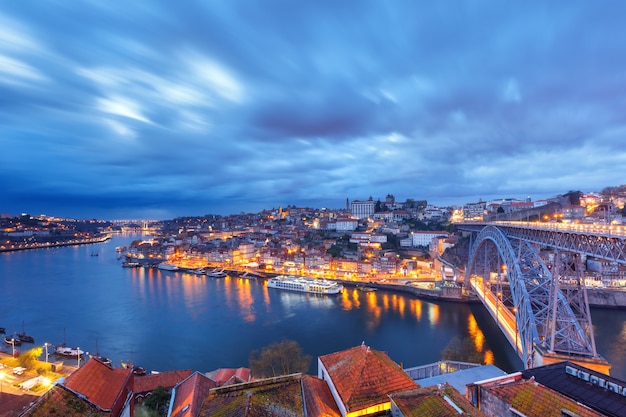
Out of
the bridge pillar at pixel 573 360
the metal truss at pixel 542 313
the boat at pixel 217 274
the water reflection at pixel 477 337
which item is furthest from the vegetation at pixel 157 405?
the boat at pixel 217 274

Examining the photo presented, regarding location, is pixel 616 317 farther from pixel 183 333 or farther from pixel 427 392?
pixel 183 333

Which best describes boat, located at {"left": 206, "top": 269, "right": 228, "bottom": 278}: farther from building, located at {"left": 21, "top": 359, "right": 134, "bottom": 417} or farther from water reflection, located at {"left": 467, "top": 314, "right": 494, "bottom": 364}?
building, located at {"left": 21, "top": 359, "right": 134, "bottom": 417}

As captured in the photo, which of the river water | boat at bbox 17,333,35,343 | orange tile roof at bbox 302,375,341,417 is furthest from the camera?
boat at bbox 17,333,35,343

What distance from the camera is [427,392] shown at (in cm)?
297

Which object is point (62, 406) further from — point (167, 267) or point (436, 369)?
point (167, 267)

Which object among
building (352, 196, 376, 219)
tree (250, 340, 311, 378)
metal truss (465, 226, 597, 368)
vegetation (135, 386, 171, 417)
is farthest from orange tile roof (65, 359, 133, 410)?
building (352, 196, 376, 219)

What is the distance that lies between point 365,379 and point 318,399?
0.52m

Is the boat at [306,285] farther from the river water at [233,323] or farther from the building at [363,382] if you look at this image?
the building at [363,382]

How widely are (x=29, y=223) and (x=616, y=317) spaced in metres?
76.7

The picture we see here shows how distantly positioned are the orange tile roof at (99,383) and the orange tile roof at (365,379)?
2327 millimetres

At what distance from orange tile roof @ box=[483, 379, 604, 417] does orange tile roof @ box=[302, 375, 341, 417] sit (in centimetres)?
158

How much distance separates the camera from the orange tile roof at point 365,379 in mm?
3230

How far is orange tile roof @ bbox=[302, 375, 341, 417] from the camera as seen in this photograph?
3.14 metres

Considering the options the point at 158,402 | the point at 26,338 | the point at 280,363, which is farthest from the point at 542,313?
the point at 26,338
